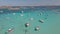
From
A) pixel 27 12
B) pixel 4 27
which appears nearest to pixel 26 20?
pixel 27 12

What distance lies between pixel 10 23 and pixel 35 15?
10.7 inches

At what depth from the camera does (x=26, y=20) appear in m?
1.19

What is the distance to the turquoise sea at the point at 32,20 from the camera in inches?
45.0

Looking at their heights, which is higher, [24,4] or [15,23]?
[24,4]

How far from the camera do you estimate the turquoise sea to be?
45.0 inches

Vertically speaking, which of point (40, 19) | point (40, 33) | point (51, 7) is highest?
point (51, 7)

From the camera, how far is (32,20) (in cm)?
120

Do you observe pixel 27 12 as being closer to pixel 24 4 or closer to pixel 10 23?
pixel 24 4

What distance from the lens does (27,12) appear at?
126 centimetres

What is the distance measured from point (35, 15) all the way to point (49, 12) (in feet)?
0.53

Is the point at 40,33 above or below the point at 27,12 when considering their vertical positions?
below

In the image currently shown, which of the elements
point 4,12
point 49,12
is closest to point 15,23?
point 4,12

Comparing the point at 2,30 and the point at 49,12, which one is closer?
the point at 2,30

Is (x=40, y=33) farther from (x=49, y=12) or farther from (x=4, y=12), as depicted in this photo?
(x=4, y=12)
